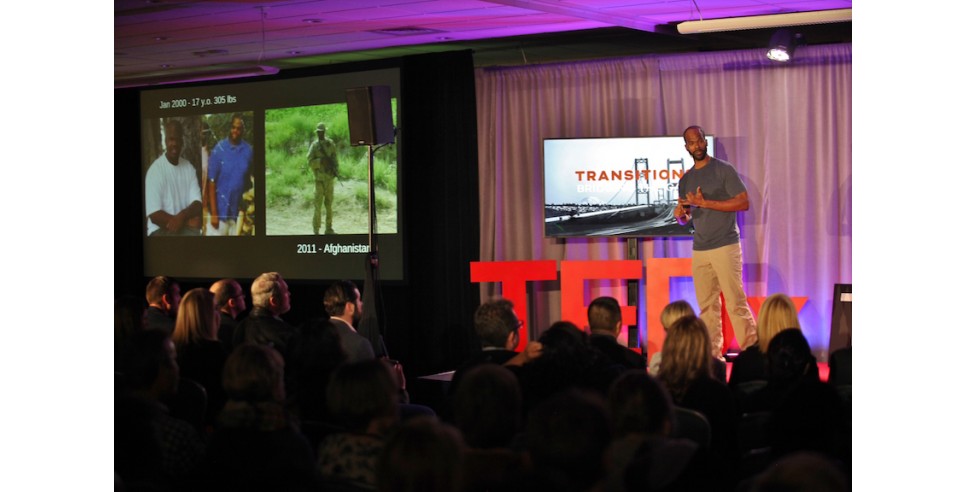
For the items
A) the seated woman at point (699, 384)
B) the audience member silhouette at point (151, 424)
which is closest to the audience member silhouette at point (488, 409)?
the seated woman at point (699, 384)

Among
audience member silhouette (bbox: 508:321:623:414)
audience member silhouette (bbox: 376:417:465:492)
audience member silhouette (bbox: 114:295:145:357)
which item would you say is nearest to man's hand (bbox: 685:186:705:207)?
audience member silhouette (bbox: 508:321:623:414)

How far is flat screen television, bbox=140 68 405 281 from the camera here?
8.89 m

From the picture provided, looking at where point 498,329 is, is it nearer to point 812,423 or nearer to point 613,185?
point 812,423

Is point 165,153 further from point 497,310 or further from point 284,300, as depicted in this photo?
point 497,310

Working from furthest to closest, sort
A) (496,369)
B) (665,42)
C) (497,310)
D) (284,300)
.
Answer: (665,42)
(284,300)
(497,310)
(496,369)

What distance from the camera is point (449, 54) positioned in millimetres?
8742

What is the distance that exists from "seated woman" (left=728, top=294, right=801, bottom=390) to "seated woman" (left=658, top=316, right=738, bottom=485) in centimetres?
54

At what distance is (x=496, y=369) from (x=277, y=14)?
4749 mm

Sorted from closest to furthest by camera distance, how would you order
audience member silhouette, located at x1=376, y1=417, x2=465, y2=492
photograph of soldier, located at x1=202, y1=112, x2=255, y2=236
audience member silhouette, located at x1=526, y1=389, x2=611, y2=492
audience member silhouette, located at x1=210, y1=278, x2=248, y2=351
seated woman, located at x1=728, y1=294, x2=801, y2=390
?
audience member silhouette, located at x1=376, y1=417, x2=465, y2=492 → audience member silhouette, located at x1=526, y1=389, x2=611, y2=492 → seated woman, located at x1=728, y1=294, x2=801, y2=390 → audience member silhouette, located at x1=210, y1=278, x2=248, y2=351 → photograph of soldier, located at x1=202, y1=112, x2=255, y2=236

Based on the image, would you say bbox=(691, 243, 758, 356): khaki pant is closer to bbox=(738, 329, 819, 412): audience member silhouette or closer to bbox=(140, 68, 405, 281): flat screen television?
bbox=(140, 68, 405, 281): flat screen television

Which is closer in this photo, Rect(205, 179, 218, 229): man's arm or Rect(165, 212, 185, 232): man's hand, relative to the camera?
Rect(205, 179, 218, 229): man's arm

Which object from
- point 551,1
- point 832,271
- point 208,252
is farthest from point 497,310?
point 208,252

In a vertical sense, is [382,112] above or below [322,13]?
below

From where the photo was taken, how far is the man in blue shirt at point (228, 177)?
370 inches
